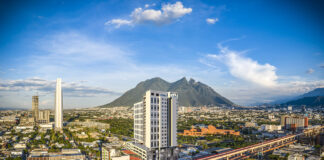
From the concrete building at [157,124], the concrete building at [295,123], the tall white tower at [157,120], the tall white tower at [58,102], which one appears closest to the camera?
the concrete building at [157,124]

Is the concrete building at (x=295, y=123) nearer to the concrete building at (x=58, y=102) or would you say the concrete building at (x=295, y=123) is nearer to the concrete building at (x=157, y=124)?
the concrete building at (x=157, y=124)

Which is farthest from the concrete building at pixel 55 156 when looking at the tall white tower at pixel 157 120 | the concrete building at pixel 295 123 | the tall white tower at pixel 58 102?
the concrete building at pixel 295 123

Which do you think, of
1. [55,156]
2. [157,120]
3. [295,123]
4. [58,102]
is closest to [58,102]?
[58,102]

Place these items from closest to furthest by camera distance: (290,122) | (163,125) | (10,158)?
(163,125) < (10,158) < (290,122)

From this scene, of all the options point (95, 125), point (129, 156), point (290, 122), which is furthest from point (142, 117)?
point (290, 122)

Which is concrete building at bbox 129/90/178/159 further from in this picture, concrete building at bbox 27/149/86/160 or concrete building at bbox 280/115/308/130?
concrete building at bbox 280/115/308/130

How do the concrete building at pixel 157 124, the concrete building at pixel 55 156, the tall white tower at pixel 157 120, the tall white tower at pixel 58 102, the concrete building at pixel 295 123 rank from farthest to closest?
the tall white tower at pixel 58 102 → the concrete building at pixel 295 123 → the concrete building at pixel 55 156 → the tall white tower at pixel 157 120 → the concrete building at pixel 157 124

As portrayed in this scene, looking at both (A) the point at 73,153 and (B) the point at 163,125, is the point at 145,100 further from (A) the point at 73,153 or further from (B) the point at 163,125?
(A) the point at 73,153

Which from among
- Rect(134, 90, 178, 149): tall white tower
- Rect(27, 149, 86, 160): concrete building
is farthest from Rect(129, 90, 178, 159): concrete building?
Rect(27, 149, 86, 160): concrete building

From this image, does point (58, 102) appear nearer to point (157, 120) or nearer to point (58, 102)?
point (58, 102)
